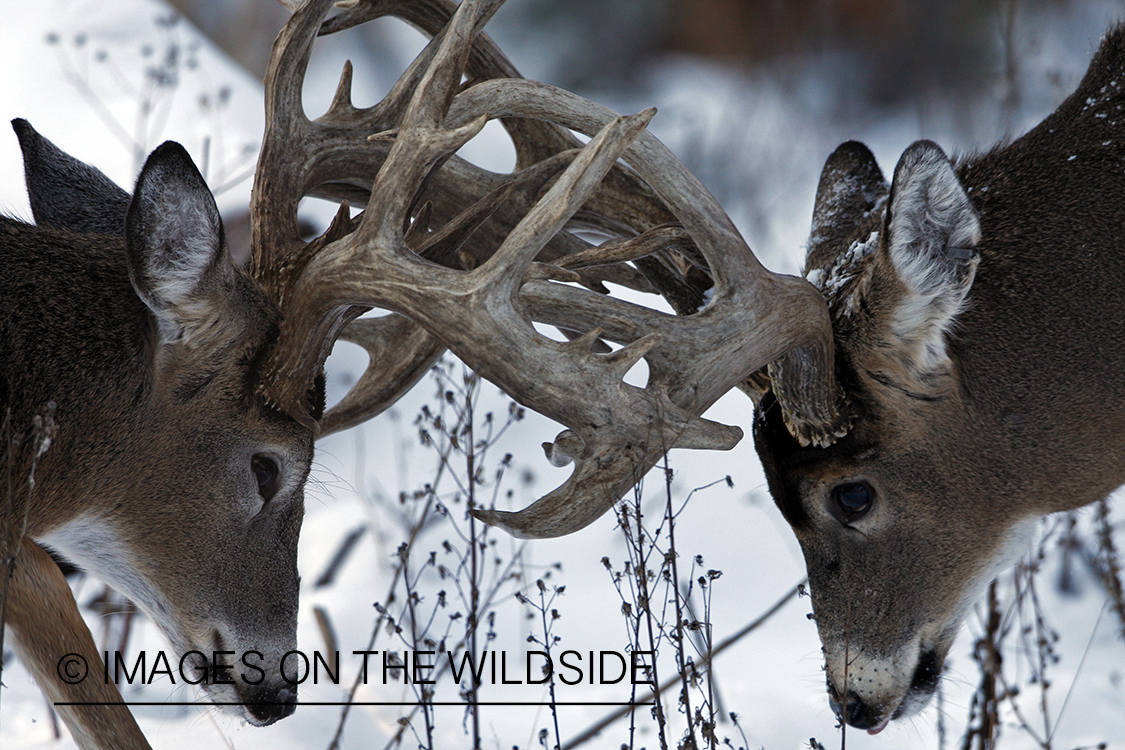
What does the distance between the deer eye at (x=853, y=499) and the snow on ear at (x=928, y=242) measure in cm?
44


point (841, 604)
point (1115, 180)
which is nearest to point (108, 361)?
point (841, 604)

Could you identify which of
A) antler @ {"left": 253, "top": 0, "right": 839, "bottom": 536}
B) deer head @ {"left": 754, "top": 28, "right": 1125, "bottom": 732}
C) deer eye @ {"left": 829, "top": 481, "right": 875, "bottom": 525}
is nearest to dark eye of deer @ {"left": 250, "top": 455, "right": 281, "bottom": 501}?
antler @ {"left": 253, "top": 0, "right": 839, "bottom": 536}

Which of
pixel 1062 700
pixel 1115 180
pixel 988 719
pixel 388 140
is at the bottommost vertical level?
pixel 988 719

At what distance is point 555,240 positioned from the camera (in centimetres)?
356

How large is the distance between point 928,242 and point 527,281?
1052 millimetres

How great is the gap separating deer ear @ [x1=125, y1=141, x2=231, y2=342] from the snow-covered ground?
2.83ft

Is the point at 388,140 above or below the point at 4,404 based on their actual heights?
above

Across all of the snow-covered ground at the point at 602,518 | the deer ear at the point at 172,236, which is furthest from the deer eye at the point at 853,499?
the deer ear at the point at 172,236

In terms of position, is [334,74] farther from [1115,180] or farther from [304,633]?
[1115,180]

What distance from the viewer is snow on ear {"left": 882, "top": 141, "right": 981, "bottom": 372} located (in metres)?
2.76

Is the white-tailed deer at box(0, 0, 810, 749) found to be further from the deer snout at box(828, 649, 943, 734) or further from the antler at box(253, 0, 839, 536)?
the deer snout at box(828, 649, 943, 734)

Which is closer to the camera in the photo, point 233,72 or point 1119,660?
point 1119,660

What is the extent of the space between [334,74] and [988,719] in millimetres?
8954

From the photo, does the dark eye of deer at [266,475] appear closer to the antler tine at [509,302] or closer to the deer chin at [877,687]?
the antler tine at [509,302]
